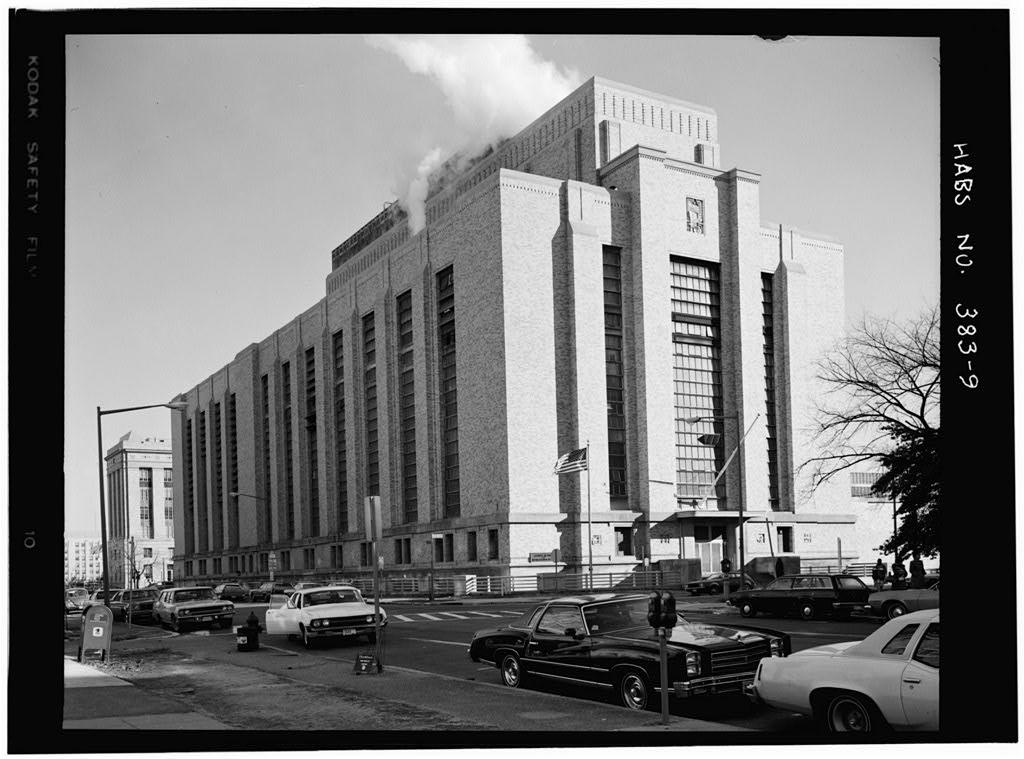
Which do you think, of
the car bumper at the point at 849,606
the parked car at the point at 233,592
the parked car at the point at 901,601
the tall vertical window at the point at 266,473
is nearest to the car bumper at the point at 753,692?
the parked car at the point at 901,601

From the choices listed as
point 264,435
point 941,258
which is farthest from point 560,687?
point 264,435

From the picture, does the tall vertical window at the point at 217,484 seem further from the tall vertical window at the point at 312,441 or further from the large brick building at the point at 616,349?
the large brick building at the point at 616,349

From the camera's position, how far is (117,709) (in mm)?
13508

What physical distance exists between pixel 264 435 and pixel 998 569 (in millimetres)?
87571

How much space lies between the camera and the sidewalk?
12.2 m

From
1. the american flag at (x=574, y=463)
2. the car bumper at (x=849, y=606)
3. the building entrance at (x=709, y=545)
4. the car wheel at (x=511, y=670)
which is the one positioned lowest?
the building entrance at (x=709, y=545)

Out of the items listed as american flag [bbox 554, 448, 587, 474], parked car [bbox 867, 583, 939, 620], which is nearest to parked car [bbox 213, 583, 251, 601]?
american flag [bbox 554, 448, 587, 474]

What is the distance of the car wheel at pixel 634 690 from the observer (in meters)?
14.0

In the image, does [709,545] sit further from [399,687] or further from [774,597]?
[399,687]

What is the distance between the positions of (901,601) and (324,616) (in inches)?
550

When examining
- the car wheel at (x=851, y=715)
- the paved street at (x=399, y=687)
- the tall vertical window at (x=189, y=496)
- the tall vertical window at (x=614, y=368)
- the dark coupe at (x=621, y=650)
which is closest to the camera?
the car wheel at (x=851, y=715)

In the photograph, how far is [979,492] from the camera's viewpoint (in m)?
10.8

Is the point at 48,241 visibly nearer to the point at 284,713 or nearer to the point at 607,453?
the point at 284,713

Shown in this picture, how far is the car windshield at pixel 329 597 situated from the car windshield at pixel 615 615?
37.9 feet
